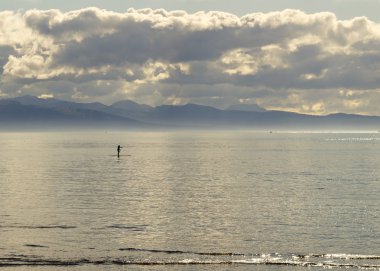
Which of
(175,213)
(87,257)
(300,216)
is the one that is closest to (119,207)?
(175,213)

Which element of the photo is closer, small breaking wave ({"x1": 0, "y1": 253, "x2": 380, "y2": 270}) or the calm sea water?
small breaking wave ({"x1": 0, "y1": 253, "x2": 380, "y2": 270})

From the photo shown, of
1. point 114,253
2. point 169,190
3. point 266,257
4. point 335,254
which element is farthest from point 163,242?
point 169,190

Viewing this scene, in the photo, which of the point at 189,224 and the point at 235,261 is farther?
the point at 189,224

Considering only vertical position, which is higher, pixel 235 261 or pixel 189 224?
pixel 189 224

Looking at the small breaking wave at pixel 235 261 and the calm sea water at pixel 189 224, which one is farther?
the calm sea water at pixel 189 224

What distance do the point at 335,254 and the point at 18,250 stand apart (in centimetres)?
2791

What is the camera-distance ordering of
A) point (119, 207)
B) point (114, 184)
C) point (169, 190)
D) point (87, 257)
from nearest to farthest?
point (87, 257) < point (119, 207) < point (169, 190) < point (114, 184)

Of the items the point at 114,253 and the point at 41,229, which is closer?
the point at 114,253

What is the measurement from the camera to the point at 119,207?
8438 centimetres

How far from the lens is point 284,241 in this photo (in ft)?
203

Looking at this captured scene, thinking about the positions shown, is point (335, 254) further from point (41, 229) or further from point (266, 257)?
point (41, 229)

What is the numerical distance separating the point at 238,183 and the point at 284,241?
58.2 meters

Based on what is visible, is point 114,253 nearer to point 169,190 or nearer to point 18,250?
point 18,250

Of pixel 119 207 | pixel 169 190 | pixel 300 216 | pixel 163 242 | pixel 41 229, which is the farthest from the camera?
pixel 169 190
